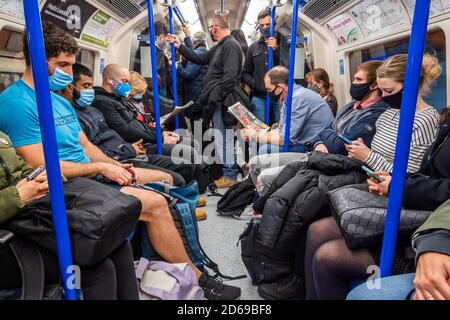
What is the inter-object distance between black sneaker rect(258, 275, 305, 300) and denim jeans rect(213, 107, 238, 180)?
2488mm

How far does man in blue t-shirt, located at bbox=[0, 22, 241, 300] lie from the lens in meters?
1.74

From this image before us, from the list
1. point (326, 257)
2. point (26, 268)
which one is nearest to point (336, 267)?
point (326, 257)

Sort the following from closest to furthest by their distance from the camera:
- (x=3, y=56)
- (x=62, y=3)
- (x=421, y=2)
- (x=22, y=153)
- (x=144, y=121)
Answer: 1. (x=421, y=2)
2. (x=22, y=153)
3. (x=3, y=56)
4. (x=62, y=3)
5. (x=144, y=121)

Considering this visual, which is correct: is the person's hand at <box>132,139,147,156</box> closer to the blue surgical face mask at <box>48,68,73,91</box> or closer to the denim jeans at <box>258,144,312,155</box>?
the denim jeans at <box>258,144,312,155</box>

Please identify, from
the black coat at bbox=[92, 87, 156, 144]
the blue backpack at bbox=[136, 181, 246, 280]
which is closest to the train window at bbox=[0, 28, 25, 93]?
the black coat at bbox=[92, 87, 156, 144]

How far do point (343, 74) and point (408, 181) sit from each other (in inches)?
139

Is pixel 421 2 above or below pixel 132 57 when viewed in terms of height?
below

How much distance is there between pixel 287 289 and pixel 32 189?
1442 millimetres

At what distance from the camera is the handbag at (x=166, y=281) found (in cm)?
168

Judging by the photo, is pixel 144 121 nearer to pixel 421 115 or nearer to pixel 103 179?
pixel 103 179

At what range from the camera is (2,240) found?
1.11 metres

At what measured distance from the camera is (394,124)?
2004 millimetres
